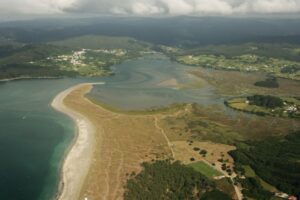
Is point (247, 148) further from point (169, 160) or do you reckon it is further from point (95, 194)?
point (95, 194)

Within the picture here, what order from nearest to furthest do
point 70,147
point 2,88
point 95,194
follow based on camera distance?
point 95,194
point 70,147
point 2,88

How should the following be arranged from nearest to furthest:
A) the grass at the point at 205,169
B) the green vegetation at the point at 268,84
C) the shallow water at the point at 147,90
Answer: the grass at the point at 205,169, the shallow water at the point at 147,90, the green vegetation at the point at 268,84

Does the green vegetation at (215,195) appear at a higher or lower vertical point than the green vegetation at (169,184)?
lower

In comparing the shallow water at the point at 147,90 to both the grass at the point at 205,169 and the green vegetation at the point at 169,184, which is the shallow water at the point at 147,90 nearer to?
the grass at the point at 205,169

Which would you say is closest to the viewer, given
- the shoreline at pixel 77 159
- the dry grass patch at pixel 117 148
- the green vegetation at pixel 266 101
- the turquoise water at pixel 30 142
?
the shoreline at pixel 77 159

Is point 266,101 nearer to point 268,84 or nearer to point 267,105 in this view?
point 267,105

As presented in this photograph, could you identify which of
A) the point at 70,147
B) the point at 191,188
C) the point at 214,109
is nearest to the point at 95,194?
the point at 191,188

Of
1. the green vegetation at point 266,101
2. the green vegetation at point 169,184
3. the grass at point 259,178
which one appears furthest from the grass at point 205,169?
the green vegetation at point 266,101
